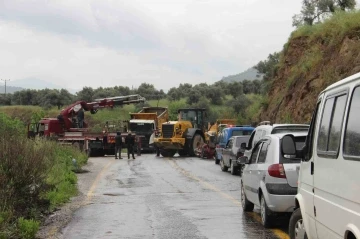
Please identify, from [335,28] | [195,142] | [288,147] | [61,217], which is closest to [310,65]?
[335,28]

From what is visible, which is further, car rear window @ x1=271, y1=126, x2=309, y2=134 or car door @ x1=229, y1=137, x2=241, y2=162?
car door @ x1=229, y1=137, x2=241, y2=162

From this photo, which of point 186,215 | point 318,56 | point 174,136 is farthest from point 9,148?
point 174,136

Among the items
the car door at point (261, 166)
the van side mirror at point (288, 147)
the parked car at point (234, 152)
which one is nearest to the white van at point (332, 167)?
the van side mirror at point (288, 147)

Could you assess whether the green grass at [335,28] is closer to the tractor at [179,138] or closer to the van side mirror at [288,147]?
the tractor at [179,138]

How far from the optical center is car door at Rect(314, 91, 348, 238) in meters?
5.40

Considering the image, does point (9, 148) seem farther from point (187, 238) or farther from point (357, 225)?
point (357, 225)

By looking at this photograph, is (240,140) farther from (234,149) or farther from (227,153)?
(227,153)

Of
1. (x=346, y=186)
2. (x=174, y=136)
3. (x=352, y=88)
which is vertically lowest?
(x=174, y=136)

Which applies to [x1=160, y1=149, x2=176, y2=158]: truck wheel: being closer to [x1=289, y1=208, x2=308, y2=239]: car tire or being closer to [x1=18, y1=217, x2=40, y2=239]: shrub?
[x1=18, y1=217, x2=40, y2=239]: shrub

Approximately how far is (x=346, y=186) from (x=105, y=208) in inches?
344

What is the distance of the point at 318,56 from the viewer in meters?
30.5

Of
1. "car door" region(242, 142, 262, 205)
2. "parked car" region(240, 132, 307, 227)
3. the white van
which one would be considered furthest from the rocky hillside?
the white van

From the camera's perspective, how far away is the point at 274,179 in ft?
32.1

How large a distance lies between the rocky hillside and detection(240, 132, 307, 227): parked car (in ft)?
48.0
